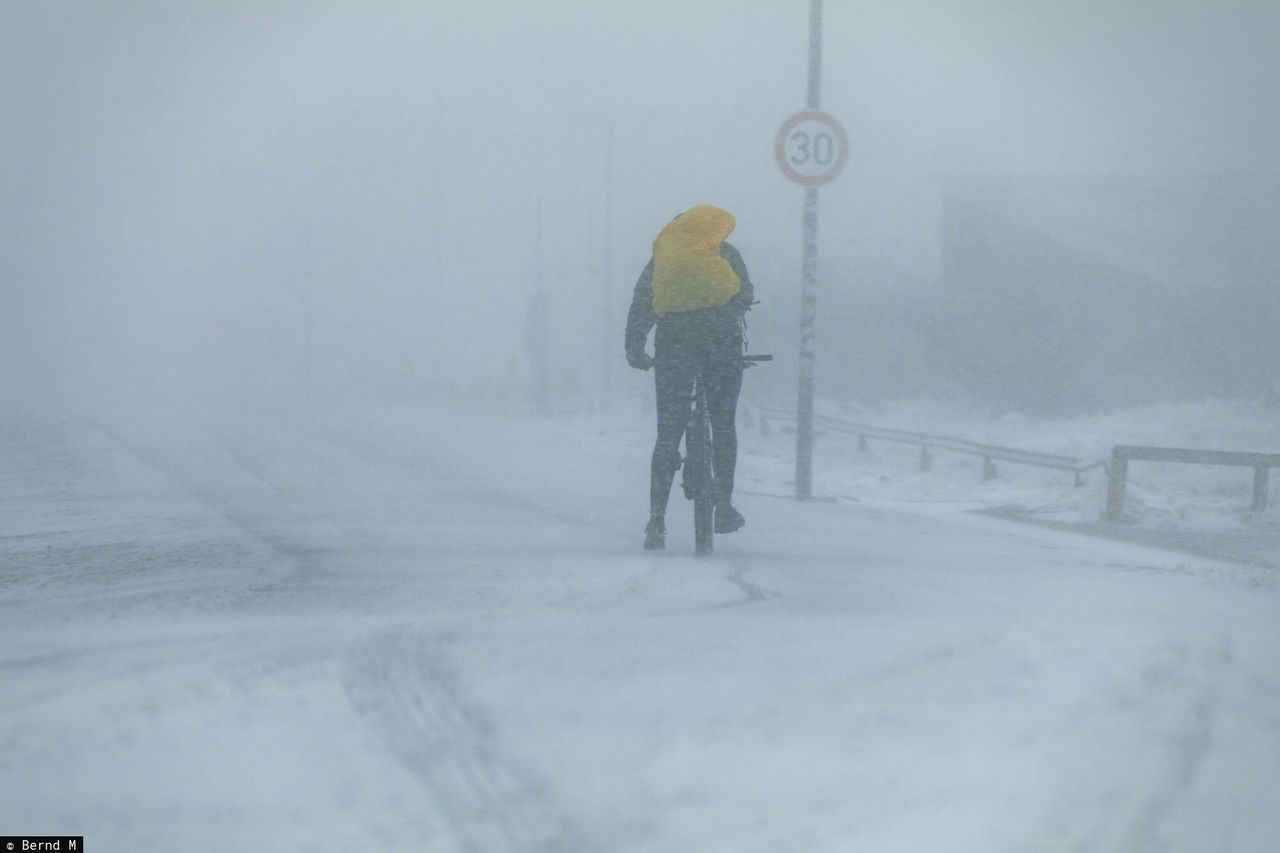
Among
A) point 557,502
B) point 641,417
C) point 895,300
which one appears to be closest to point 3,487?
point 557,502

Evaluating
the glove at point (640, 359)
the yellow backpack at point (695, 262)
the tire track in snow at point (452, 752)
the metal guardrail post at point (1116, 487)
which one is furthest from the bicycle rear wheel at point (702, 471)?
the metal guardrail post at point (1116, 487)

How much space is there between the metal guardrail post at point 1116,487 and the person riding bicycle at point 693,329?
5084mm

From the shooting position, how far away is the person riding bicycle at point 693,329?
5938 millimetres

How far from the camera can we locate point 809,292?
38.5ft

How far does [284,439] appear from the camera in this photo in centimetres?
1764

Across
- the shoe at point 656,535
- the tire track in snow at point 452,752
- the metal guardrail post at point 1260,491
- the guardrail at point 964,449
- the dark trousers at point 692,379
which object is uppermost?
the dark trousers at point 692,379

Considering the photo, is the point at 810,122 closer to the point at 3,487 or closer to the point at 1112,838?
the point at 3,487

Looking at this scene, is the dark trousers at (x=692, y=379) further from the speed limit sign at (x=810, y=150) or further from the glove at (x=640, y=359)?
the speed limit sign at (x=810, y=150)

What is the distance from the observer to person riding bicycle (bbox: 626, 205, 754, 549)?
5.94 metres

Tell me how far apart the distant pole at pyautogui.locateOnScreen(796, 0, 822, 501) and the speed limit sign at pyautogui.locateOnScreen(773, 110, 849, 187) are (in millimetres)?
450

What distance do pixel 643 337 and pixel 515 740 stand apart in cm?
345

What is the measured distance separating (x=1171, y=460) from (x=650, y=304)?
5.86m

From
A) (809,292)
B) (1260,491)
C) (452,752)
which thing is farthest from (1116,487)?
(452,752)

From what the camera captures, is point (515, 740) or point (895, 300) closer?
point (515, 740)
